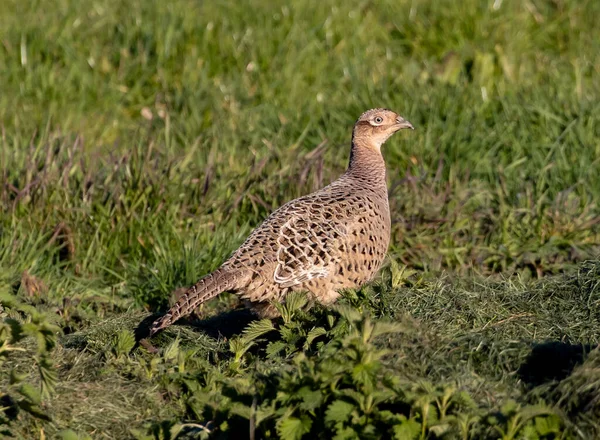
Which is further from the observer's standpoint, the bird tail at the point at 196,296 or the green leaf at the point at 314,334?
the bird tail at the point at 196,296

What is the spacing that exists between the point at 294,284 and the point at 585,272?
4.60 ft

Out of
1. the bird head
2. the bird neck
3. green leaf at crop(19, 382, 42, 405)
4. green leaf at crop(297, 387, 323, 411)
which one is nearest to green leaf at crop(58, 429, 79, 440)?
green leaf at crop(19, 382, 42, 405)

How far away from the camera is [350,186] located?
18.3ft

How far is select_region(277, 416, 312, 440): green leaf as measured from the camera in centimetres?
353

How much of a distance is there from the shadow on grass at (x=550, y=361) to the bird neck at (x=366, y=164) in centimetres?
186

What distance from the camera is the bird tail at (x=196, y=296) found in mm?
4668

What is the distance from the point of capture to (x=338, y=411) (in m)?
3.51

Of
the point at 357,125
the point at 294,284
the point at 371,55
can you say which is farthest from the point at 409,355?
the point at 371,55

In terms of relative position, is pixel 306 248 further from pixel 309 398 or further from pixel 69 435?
pixel 69 435

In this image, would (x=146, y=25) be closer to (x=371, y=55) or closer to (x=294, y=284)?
(x=371, y=55)

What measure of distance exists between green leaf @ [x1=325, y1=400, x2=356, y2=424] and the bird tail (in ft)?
4.33

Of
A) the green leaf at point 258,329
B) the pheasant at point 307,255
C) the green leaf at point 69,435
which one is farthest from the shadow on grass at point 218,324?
the green leaf at point 69,435

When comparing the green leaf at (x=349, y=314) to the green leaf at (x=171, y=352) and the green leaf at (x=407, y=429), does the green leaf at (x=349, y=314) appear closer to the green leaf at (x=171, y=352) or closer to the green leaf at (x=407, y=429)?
the green leaf at (x=407, y=429)

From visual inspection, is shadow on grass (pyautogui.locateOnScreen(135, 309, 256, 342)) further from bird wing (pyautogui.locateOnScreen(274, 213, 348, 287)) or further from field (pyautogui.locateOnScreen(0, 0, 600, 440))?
bird wing (pyautogui.locateOnScreen(274, 213, 348, 287))
